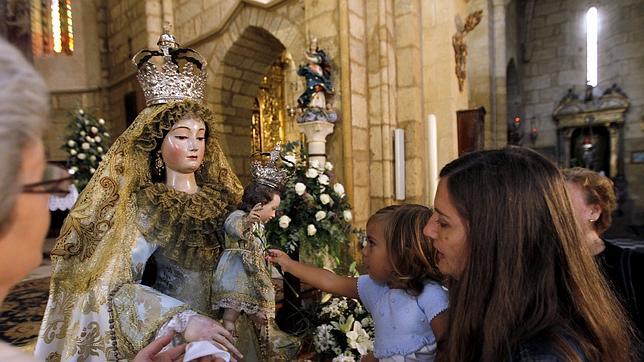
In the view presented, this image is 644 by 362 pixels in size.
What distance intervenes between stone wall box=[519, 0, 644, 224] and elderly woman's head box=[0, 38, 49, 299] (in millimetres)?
14175

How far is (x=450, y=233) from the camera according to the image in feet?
3.71

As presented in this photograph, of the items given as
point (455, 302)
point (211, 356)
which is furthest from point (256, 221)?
point (455, 302)

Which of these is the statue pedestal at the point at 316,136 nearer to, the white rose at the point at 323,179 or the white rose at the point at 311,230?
the white rose at the point at 323,179

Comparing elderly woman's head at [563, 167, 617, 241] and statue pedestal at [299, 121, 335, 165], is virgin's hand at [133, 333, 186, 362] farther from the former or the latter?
statue pedestal at [299, 121, 335, 165]

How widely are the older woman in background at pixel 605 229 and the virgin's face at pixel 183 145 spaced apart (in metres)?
1.91

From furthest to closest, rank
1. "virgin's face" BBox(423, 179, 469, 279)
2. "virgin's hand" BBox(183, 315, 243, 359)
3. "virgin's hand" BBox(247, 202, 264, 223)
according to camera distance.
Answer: "virgin's hand" BBox(247, 202, 264, 223), "virgin's hand" BBox(183, 315, 243, 359), "virgin's face" BBox(423, 179, 469, 279)

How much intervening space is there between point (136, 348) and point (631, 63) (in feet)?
50.9

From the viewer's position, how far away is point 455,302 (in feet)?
3.61

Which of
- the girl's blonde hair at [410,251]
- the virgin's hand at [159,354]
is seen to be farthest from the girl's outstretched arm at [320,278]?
the virgin's hand at [159,354]

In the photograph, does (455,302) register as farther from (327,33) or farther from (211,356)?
(327,33)

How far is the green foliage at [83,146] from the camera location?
21.9 ft

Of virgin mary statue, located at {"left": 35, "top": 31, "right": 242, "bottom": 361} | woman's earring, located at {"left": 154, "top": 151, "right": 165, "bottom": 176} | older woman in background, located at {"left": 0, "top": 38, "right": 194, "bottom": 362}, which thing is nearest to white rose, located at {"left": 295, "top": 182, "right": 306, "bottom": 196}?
virgin mary statue, located at {"left": 35, "top": 31, "right": 242, "bottom": 361}

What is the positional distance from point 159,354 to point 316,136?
3.63 metres

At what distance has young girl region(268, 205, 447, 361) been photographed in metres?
1.69
